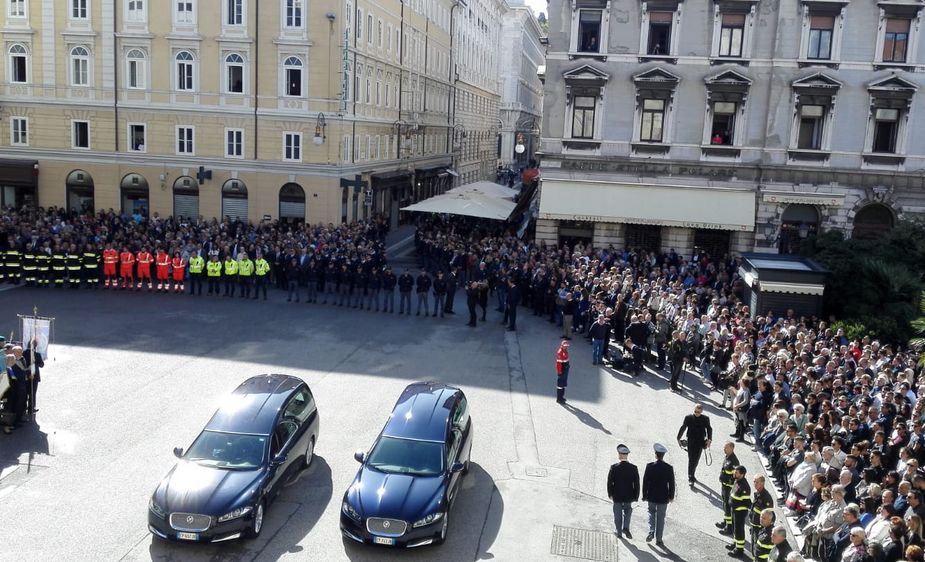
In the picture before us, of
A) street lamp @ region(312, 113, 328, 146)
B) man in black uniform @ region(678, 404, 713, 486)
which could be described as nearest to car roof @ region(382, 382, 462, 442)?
man in black uniform @ region(678, 404, 713, 486)

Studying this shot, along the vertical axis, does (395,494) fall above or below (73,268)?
below

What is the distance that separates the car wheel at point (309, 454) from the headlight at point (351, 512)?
249cm

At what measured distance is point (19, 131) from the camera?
4225 centimetres

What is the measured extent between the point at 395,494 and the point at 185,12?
34114 millimetres

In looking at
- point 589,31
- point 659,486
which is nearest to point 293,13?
point 589,31

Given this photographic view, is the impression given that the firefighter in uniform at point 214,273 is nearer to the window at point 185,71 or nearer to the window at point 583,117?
the window at point 185,71

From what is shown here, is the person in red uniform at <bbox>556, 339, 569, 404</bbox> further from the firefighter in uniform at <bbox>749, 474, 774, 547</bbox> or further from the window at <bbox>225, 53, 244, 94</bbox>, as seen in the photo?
the window at <bbox>225, 53, 244, 94</bbox>

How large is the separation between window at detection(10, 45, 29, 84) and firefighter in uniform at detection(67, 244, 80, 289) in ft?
55.9

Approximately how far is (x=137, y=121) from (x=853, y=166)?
32958 millimetres

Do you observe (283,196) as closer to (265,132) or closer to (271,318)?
(265,132)

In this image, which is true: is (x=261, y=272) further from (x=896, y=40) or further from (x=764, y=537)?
(x=896, y=40)

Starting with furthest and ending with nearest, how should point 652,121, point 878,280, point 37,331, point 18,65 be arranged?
point 18,65
point 652,121
point 878,280
point 37,331

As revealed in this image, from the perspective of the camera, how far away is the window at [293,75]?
4025 centimetres

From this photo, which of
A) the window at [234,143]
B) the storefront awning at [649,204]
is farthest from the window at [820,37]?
the window at [234,143]
